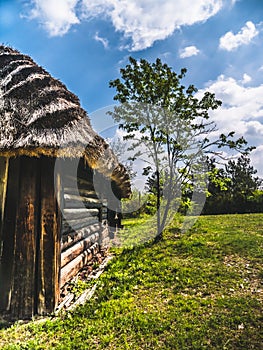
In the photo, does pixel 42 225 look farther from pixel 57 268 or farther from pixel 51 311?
pixel 51 311

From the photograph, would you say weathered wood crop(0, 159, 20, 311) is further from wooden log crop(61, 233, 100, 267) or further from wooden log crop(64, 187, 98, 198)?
wooden log crop(64, 187, 98, 198)

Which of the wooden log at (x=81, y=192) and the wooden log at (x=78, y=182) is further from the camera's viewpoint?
the wooden log at (x=81, y=192)

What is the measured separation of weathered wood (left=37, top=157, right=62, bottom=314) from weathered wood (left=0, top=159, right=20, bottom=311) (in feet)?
1.16

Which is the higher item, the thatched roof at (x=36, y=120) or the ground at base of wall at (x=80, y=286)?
the thatched roof at (x=36, y=120)

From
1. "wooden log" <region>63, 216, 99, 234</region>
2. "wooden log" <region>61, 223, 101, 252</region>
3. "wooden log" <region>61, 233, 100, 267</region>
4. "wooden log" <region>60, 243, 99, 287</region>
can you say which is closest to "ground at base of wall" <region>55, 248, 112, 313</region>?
"wooden log" <region>60, 243, 99, 287</region>

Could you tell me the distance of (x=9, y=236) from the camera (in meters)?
3.39

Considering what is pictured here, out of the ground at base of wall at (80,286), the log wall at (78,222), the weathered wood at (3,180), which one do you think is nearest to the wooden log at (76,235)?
the log wall at (78,222)

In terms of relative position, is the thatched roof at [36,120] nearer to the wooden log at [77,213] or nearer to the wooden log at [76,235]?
the wooden log at [77,213]

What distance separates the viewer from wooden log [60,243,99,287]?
4.16 metres

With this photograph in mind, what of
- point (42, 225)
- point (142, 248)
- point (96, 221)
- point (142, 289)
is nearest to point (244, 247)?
point (142, 248)

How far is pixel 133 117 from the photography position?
8383mm

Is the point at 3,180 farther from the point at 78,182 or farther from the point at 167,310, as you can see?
the point at 167,310

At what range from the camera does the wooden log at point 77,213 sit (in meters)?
4.71

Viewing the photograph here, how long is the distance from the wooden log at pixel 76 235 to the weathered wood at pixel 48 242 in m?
0.80
